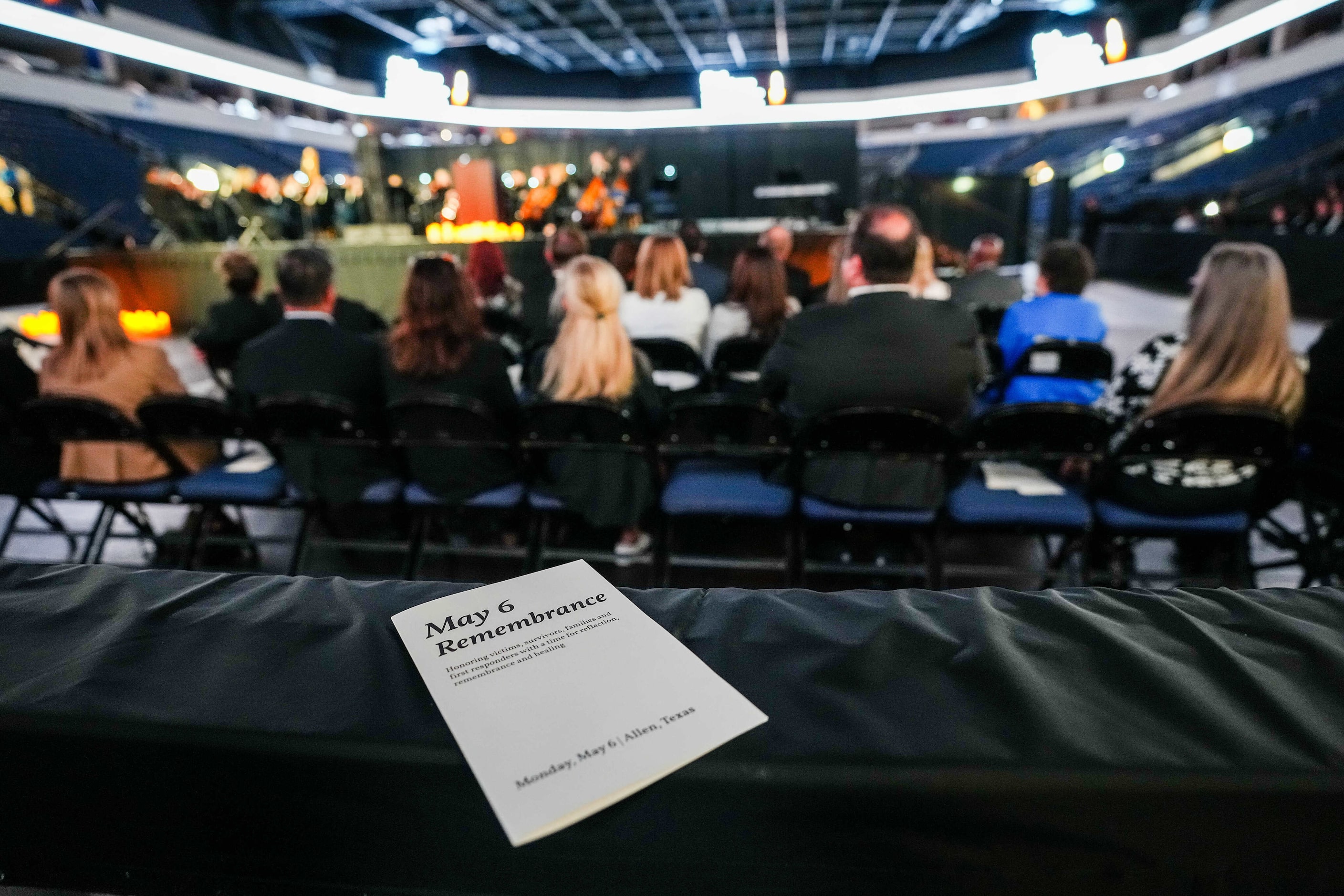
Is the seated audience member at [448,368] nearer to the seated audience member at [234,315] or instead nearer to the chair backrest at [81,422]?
the chair backrest at [81,422]

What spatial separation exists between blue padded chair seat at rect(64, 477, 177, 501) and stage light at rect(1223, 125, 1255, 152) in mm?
14951

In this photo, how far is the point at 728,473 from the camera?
8.35ft

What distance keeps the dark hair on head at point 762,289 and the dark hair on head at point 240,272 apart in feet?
10.4

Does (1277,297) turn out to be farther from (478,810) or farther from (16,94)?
(16,94)

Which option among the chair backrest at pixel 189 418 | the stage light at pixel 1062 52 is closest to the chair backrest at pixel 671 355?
the chair backrest at pixel 189 418

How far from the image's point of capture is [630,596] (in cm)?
67

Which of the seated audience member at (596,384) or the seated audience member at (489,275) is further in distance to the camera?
the seated audience member at (489,275)

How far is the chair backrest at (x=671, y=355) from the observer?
3.32 meters

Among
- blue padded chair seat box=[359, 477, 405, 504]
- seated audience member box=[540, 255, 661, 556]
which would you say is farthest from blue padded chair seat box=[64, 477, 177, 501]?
seated audience member box=[540, 255, 661, 556]

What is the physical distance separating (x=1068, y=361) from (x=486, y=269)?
13.1 ft

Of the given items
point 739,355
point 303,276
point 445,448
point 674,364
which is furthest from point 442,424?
point 739,355

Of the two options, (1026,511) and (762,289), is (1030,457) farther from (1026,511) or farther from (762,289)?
(762,289)

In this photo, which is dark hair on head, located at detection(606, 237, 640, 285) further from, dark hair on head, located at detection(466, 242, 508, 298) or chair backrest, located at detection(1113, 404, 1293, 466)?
chair backrest, located at detection(1113, 404, 1293, 466)

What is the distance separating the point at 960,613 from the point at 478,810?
436mm
